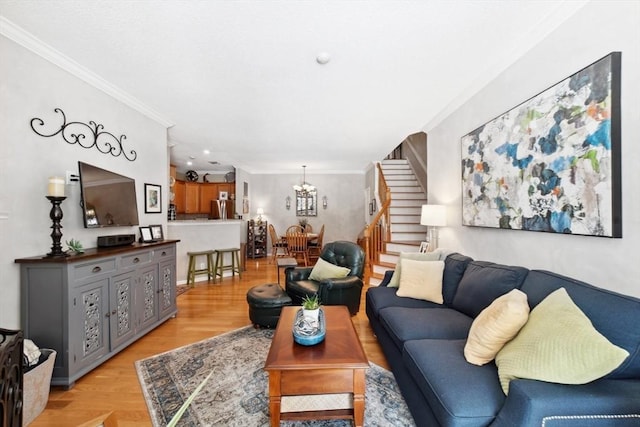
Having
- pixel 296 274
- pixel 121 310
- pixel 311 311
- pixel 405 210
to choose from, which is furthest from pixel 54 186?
pixel 405 210

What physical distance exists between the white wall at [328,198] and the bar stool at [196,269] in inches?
128

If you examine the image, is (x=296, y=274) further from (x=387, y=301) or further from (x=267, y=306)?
(x=387, y=301)

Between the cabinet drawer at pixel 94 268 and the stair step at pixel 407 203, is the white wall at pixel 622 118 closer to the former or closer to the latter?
the stair step at pixel 407 203

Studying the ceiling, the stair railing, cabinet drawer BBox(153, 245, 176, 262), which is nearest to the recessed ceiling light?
the ceiling

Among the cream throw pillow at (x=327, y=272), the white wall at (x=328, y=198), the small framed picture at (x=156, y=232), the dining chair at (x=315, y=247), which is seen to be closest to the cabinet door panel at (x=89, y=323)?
the small framed picture at (x=156, y=232)

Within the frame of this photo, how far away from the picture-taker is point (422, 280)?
8.38 ft

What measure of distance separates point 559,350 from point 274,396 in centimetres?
141

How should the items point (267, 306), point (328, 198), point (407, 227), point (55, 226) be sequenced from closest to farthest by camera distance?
1. point (55, 226)
2. point (267, 306)
3. point (407, 227)
4. point (328, 198)

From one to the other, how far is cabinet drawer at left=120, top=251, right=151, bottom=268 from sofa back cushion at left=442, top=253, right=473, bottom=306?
2.98m

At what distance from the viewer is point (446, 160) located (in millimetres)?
3377

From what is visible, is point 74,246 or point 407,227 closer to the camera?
point 74,246

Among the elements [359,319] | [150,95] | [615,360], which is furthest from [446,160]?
[150,95]

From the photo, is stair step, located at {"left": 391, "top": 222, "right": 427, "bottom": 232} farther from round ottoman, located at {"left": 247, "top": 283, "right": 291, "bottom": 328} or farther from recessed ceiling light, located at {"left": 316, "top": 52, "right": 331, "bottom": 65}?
recessed ceiling light, located at {"left": 316, "top": 52, "right": 331, "bottom": 65}

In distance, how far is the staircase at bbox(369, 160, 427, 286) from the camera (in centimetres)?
464
